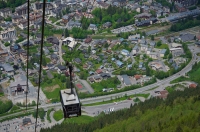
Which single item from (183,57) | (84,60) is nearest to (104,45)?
(84,60)

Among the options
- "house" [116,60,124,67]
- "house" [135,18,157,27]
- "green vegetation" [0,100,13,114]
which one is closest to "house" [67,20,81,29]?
"house" [135,18,157,27]

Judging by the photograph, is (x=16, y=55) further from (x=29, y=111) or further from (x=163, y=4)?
(x=163, y=4)

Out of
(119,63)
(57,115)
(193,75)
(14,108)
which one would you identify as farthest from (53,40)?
(193,75)

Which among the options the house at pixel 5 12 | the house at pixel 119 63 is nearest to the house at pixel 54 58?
the house at pixel 119 63

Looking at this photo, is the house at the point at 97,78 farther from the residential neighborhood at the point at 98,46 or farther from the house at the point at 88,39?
the house at the point at 88,39

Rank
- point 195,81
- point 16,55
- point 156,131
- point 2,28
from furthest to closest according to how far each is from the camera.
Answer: point 2,28 < point 16,55 < point 195,81 < point 156,131

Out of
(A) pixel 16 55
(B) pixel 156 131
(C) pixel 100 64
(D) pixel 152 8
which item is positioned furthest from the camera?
(D) pixel 152 8
